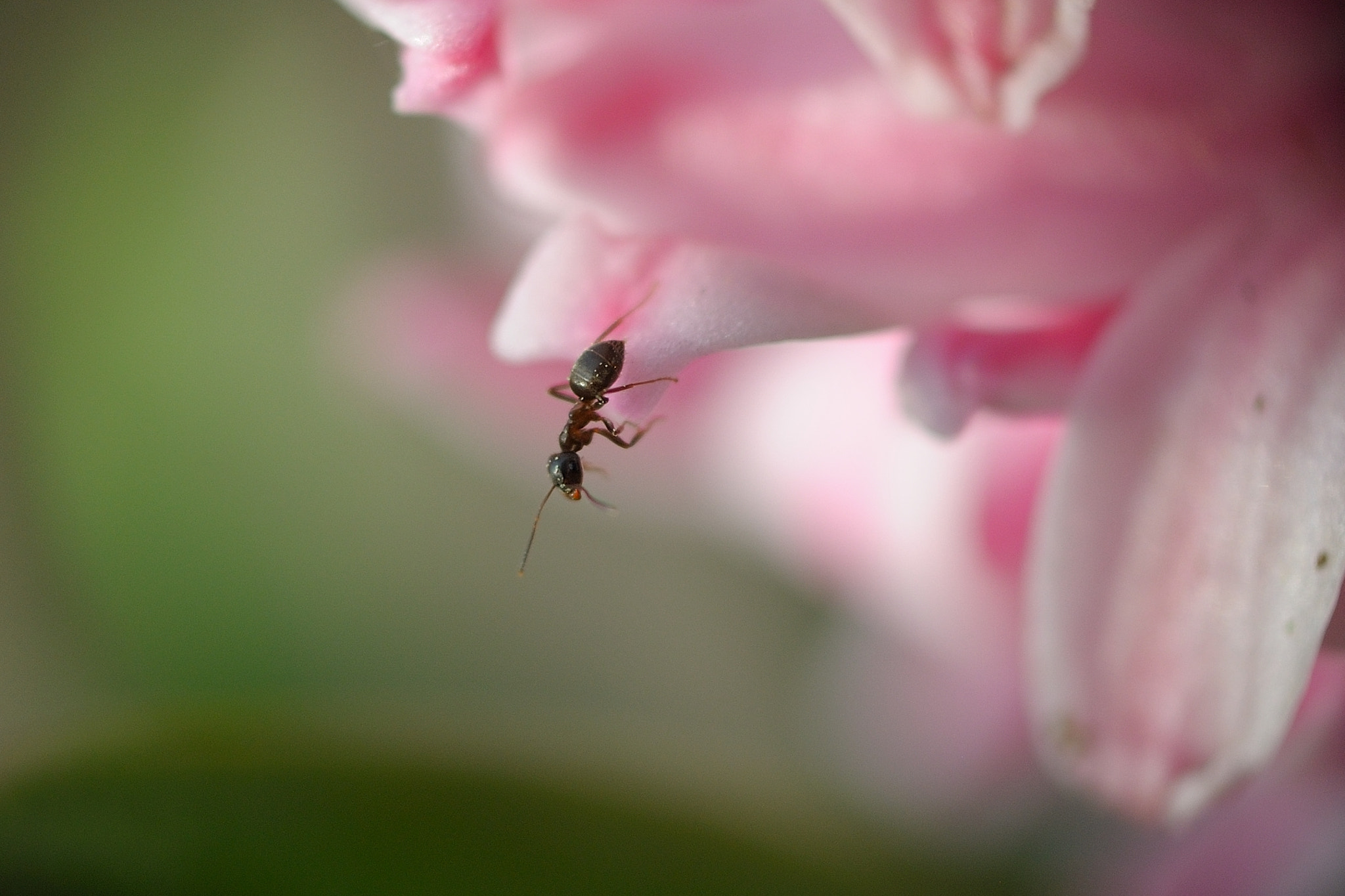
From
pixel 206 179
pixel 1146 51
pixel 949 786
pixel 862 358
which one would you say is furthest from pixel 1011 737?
pixel 206 179

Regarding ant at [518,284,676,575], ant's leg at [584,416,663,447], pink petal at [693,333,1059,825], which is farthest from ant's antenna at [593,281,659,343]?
ant's leg at [584,416,663,447]

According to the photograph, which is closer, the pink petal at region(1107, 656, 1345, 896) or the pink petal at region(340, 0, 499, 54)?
the pink petal at region(340, 0, 499, 54)

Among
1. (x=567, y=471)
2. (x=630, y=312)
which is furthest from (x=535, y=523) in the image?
(x=630, y=312)

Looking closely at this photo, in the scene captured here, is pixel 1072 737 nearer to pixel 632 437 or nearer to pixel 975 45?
pixel 975 45

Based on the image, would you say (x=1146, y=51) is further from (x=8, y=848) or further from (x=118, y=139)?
(x=118, y=139)

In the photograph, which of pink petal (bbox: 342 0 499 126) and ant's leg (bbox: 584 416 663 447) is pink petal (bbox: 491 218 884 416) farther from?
ant's leg (bbox: 584 416 663 447)

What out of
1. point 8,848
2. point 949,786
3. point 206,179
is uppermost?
point 206,179
